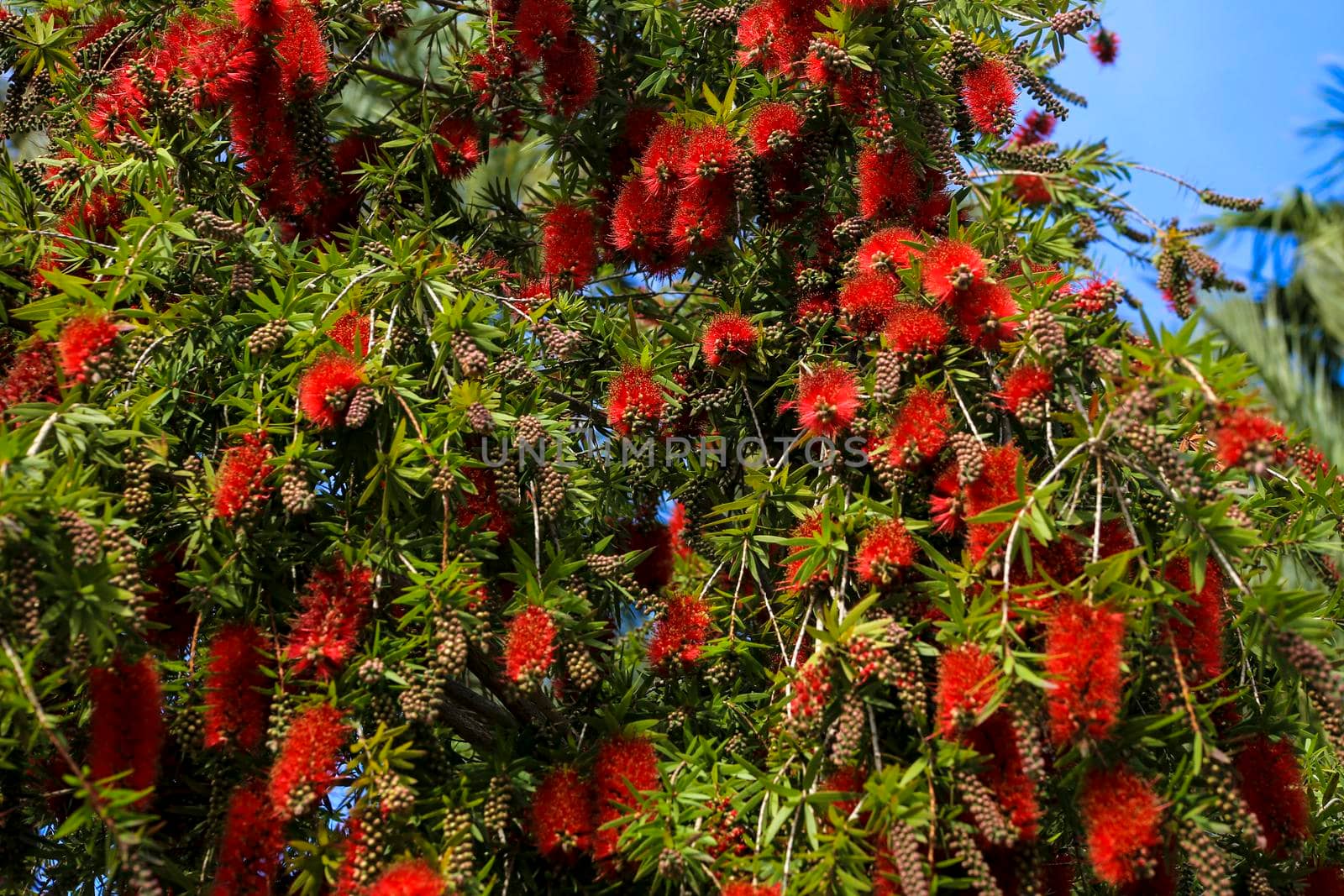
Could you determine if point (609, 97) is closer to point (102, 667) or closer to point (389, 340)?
point (389, 340)

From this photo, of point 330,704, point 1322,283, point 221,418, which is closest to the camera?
point 330,704

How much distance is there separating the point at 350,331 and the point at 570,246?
0.96 meters

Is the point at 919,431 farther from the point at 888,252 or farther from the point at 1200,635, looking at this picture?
the point at 1200,635

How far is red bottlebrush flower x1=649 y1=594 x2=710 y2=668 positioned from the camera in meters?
2.91

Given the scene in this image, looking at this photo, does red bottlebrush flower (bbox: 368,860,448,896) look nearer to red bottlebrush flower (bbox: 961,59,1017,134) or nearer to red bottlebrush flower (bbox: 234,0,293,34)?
red bottlebrush flower (bbox: 234,0,293,34)

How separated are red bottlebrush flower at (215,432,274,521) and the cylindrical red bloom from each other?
35.5 inches

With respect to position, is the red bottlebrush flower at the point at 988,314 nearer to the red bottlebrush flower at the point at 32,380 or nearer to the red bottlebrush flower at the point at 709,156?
the red bottlebrush flower at the point at 709,156

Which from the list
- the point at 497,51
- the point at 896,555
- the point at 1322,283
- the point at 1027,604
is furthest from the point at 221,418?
the point at 1322,283

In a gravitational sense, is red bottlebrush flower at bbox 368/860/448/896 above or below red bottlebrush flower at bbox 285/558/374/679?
below

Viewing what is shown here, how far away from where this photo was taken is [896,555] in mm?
2555

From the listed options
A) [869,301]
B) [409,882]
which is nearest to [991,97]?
[869,301]

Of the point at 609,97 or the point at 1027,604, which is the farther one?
the point at 609,97

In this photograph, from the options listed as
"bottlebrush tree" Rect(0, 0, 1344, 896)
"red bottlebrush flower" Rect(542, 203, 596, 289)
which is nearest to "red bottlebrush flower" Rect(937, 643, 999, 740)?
"bottlebrush tree" Rect(0, 0, 1344, 896)

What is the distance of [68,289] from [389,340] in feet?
2.29
